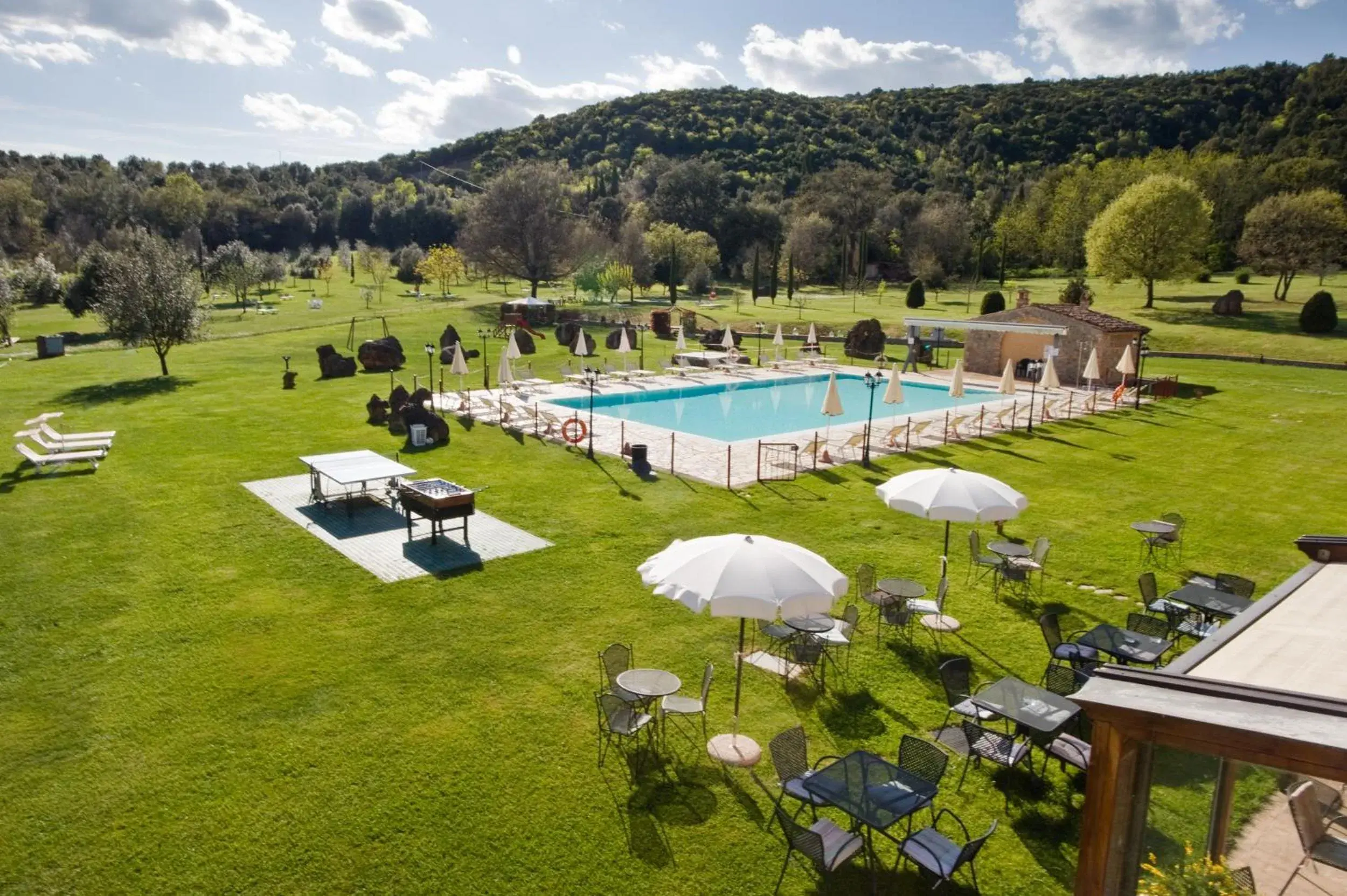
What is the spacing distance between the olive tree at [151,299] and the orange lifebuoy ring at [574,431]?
60.6 ft

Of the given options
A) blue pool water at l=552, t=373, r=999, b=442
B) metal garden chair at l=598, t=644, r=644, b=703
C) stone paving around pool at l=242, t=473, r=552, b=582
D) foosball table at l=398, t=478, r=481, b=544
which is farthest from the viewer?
blue pool water at l=552, t=373, r=999, b=442

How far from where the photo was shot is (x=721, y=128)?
138000 mm

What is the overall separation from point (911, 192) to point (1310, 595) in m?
89.6

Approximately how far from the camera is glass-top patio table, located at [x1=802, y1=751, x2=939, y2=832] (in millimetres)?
6516

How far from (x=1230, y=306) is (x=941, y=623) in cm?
4940

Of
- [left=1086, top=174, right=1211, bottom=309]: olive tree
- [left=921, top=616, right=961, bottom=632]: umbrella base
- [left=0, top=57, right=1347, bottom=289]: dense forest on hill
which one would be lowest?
[left=921, top=616, right=961, bottom=632]: umbrella base

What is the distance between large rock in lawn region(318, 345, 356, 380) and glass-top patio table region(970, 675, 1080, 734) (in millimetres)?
30987

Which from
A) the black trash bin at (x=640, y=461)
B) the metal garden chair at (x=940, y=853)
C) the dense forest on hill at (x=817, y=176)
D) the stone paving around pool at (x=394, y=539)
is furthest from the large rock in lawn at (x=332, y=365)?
the dense forest on hill at (x=817, y=176)

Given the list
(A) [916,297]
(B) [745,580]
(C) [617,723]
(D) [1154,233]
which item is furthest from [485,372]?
(D) [1154,233]

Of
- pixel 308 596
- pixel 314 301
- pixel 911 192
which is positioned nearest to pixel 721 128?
pixel 911 192

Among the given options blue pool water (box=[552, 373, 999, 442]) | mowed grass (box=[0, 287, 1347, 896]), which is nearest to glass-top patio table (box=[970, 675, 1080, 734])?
mowed grass (box=[0, 287, 1347, 896])

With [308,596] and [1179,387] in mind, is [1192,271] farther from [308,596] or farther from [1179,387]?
[308,596]

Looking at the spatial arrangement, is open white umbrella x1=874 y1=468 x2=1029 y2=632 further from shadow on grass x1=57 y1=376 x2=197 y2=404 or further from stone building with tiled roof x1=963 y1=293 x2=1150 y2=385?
shadow on grass x1=57 y1=376 x2=197 y2=404

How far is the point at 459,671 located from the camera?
Result: 989 cm
